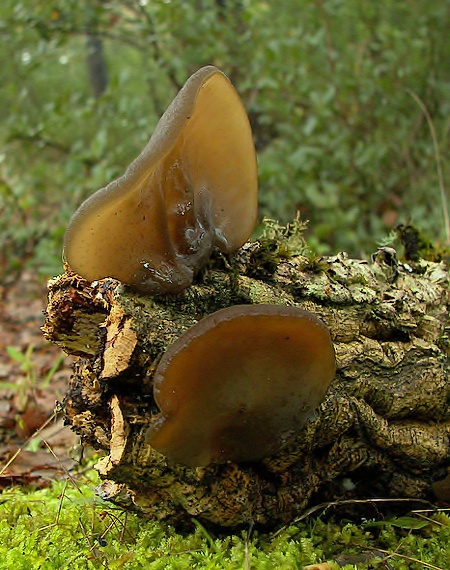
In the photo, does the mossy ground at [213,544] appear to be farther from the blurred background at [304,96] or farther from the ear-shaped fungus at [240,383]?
the blurred background at [304,96]

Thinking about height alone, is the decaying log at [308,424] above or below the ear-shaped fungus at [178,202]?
below

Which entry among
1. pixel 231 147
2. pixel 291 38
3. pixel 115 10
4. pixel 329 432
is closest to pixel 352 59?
pixel 291 38

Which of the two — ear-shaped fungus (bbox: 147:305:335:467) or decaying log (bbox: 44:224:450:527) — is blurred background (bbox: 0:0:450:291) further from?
ear-shaped fungus (bbox: 147:305:335:467)

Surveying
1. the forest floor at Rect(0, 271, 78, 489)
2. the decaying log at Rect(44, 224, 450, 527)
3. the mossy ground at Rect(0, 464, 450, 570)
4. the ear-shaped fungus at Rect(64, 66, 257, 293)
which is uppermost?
the ear-shaped fungus at Rect(64, 66, 257, 293)

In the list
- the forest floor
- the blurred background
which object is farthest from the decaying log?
the blurred background

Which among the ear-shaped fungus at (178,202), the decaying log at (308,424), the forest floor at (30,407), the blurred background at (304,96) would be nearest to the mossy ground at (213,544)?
the decaying log at (308,424)

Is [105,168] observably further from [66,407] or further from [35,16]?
[66,407]
